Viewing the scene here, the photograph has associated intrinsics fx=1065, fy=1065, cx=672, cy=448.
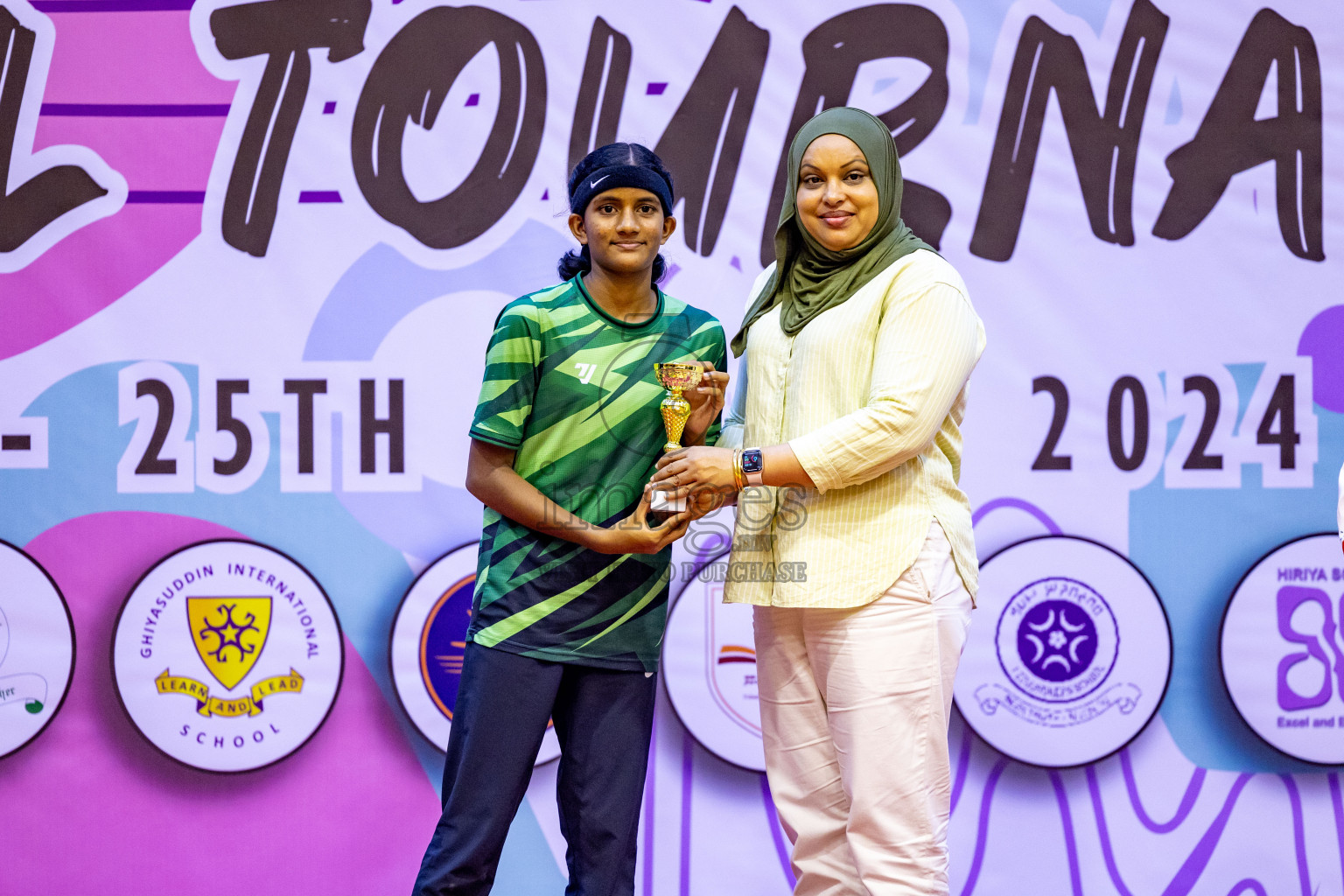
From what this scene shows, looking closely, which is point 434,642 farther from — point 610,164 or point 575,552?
point 610,164

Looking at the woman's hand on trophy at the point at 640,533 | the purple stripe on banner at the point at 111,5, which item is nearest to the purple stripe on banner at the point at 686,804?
the woman's hand on trophy at the point at 640,533

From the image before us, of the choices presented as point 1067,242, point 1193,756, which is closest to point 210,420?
point 1067,242

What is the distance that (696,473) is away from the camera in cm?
200

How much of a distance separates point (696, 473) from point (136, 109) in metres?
2.22

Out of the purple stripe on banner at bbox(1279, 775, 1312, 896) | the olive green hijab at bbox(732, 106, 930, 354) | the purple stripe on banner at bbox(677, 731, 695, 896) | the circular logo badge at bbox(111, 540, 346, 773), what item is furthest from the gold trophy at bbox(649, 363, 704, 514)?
the purple stripe on banner at bbox(1279, 775, 1312, 896)

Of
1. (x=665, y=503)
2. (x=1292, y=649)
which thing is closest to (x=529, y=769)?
(x=665, y=503)

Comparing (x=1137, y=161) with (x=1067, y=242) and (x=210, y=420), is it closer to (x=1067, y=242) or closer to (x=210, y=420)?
(x=1067, y=242)

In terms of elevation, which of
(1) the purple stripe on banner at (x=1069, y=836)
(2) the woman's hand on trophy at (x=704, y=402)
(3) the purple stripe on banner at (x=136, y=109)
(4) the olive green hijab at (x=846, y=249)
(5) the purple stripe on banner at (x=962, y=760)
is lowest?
(1) the purple stripe on banner at (x=1069, y=836)

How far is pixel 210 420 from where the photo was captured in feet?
10.1

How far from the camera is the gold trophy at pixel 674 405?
201 centimetres

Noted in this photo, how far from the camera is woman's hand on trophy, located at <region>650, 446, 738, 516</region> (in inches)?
78.6

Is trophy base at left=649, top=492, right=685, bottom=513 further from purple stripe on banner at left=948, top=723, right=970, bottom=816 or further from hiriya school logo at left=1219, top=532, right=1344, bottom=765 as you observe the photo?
hiriya school logo at left=1219, top=532, right=1344, bottom=765

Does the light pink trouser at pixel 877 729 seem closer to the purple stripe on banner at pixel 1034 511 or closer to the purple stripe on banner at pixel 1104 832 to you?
the purple stripe on banner at pixel 1034 511

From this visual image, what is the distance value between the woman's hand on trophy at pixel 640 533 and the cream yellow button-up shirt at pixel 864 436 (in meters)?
0.17
